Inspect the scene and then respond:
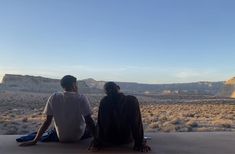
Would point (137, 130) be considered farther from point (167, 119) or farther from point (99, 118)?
point (167, 119)

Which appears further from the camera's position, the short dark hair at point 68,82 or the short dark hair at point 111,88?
the short dark hair at point 68,82

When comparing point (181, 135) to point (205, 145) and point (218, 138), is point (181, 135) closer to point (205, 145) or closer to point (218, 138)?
point (218, 138)

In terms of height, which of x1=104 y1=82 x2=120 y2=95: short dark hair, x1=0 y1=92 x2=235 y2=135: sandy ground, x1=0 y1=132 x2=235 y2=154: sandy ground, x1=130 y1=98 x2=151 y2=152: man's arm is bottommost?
x1=0 y1=92 x2=235 y2=135: sandy ground

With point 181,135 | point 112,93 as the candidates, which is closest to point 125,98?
point 112,93

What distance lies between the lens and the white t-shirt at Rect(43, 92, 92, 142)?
6.82m

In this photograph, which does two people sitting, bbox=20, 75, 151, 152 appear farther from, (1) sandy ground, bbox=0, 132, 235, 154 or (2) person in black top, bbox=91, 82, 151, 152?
(1) sandy ground, bbox=0, 132, 235, 154

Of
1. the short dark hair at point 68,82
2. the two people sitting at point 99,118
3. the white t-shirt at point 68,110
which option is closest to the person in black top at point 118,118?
the two people sitting at point 99,118

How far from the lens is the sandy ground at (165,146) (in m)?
6.60

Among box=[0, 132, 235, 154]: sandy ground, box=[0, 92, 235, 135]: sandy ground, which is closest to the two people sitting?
box=[0, 132, 235, 154]: sandy ground

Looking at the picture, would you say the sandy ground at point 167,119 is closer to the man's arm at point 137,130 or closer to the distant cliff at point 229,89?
the man's arm at point 137,130

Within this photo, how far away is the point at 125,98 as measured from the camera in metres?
6.53

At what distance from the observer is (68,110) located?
6.90 metres

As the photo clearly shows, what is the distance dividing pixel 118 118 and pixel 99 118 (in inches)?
11.5

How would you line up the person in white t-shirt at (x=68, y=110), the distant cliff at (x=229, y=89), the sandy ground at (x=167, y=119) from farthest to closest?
the distant cliff at (x=229, y=89) < the sandy ground at (x=167, y=119) < the person in white t-shirt at (x=68, y=110)
